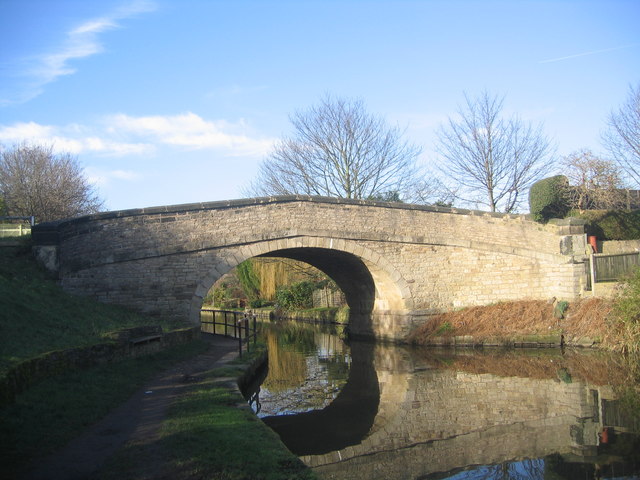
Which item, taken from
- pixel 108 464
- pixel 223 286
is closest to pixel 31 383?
pixel 108 464

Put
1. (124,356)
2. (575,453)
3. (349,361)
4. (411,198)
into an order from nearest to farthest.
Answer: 1. (575,453)
2. (124,356)
3. (349,361)
4. (411,198)

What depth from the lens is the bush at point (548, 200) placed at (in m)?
15.7

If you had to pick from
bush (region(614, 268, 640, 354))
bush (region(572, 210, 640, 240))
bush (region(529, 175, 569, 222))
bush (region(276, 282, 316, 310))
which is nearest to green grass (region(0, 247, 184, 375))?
bush (region(614, 268, 640, 354))

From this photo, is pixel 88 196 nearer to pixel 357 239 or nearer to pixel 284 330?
pixel 284 330

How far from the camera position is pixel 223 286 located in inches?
1512

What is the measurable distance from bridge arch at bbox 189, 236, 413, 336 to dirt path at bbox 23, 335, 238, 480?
4605 mm

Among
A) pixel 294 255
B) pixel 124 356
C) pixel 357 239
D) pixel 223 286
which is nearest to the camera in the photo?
pixel 124 356

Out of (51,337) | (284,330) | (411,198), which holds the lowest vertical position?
(284,330)

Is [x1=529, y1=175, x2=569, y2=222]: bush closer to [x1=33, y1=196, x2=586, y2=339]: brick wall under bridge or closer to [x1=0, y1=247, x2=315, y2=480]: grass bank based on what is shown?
[x1=33, y1=196, x2=586, y2=339]: brick wall under bridge

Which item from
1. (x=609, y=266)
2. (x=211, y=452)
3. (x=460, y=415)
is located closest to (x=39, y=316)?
(x=211, y=452)

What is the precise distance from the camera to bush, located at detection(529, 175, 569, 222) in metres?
15.7

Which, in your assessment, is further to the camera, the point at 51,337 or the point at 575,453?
the point at 51,337

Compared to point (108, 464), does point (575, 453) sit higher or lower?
lower

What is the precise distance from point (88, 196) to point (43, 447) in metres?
23.3
